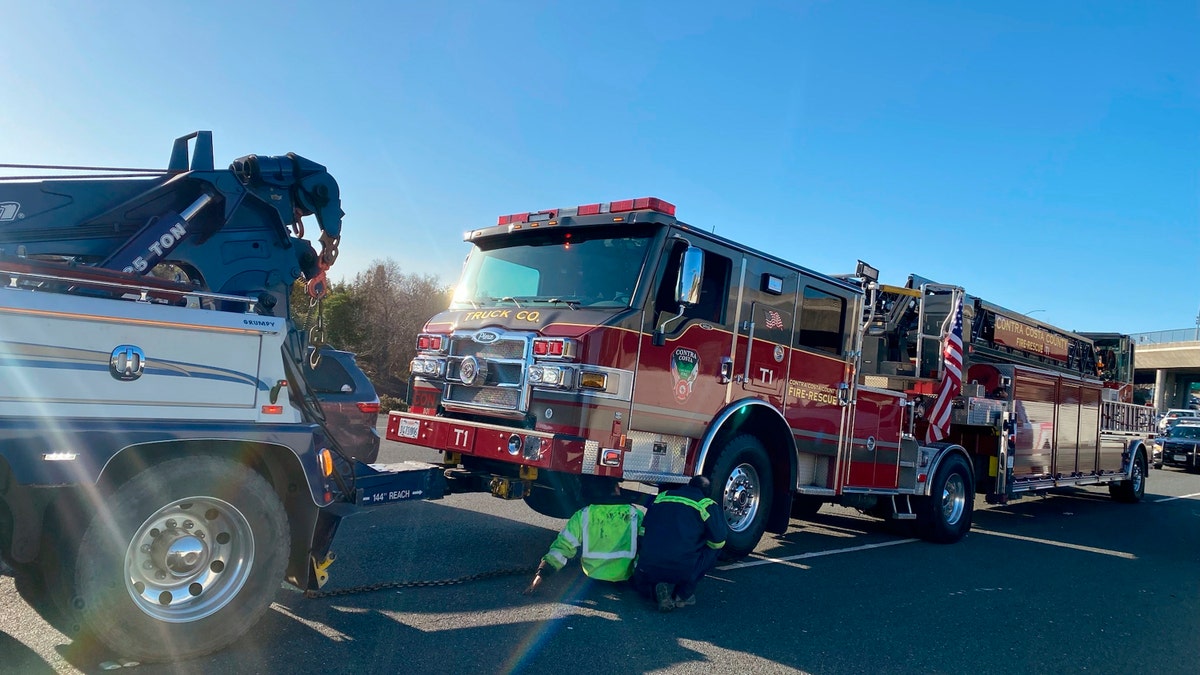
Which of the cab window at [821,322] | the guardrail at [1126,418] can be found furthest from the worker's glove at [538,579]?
the guardrail at [1126,418]

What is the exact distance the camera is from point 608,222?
22.1 feet

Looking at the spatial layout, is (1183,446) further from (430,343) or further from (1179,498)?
(430,343)

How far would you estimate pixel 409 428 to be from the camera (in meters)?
7.01

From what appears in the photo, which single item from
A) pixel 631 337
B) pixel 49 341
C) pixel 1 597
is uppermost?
pixel 631 337

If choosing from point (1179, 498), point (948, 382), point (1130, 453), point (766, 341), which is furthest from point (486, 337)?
point (1179, 498)

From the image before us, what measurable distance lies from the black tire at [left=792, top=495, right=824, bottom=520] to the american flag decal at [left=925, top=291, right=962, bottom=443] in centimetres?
155

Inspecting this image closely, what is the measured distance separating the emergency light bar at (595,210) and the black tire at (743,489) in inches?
84.1

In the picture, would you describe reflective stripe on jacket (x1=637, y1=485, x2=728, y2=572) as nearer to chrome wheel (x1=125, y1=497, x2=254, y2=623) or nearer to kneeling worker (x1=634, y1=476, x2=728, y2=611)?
kneeling worker (x1=634, y1=476, x2=728, y2=611)

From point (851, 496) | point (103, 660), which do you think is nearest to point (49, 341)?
point (103, 660)

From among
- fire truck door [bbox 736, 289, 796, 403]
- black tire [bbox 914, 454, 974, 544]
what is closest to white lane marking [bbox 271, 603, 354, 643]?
fire truck door [bbox 736, 289, 796, 403]

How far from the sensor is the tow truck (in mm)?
3791

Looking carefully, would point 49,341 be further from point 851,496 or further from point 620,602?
point 851,496

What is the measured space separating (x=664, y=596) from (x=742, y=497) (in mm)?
1878

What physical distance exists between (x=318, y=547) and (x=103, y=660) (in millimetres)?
1149
